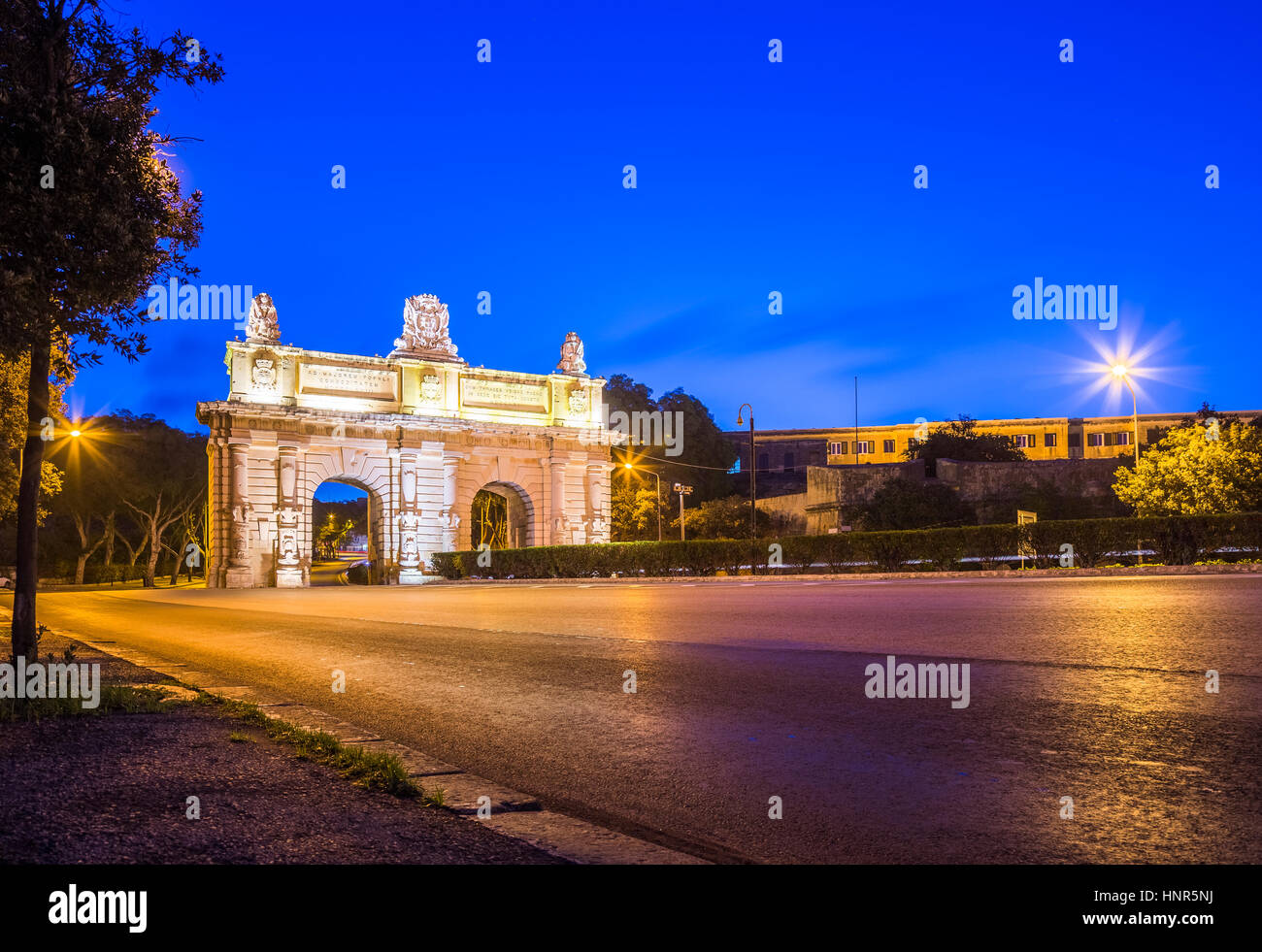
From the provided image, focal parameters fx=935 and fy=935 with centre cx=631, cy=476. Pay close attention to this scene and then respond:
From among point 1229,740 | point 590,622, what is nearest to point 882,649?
point 1229,740

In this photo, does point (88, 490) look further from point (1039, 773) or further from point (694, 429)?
point (1039, 773)

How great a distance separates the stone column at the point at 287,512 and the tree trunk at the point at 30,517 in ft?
111

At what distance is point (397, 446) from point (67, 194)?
3675cm

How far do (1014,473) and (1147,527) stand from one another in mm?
26139

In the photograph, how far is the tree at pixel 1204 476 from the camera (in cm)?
2948

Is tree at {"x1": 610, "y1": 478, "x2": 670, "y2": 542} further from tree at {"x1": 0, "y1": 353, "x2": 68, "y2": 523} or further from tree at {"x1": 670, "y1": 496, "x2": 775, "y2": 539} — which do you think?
tree at {"x1": 0, "y1": 353, "x2": 68, "y2": 523}

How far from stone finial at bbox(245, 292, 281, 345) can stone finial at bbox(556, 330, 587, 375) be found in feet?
45.6

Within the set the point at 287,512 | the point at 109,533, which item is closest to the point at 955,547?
the point at 287,512

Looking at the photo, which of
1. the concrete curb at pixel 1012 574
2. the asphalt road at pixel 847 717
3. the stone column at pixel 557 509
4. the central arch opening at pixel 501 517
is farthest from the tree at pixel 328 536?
the asphalt road at pixel 847 717

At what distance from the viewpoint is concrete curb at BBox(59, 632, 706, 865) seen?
3.81m

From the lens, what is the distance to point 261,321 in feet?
133

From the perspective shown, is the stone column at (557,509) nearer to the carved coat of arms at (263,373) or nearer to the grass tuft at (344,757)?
the carved coat of arms at (263,373)

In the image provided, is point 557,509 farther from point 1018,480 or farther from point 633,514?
point 1018,480
